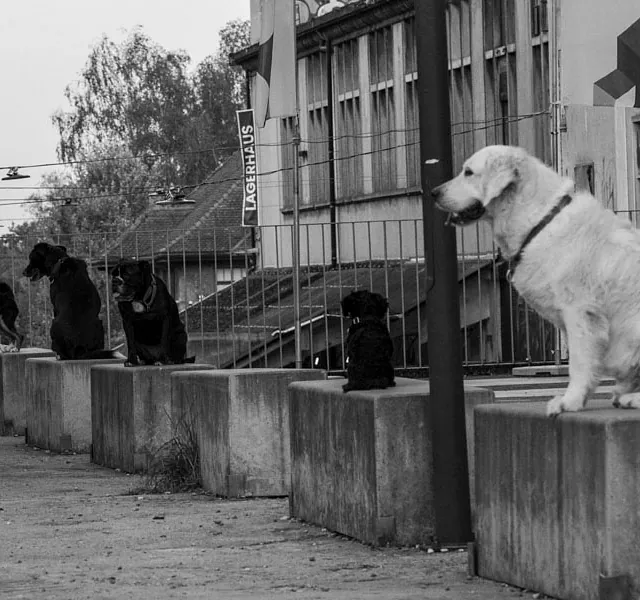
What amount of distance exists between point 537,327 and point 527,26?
652 cm

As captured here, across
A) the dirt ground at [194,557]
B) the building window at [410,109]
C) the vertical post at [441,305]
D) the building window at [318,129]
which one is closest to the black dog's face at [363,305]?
the vertical post at [441,305]

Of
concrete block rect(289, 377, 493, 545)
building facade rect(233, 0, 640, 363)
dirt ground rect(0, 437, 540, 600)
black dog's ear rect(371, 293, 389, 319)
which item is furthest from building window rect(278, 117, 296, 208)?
concrete block rect(289, 377, 493, 545)

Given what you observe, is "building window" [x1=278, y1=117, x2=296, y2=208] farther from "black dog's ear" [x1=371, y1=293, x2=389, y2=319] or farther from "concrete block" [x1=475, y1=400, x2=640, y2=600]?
"concrete block" [x1=475, y1=400, x2=640, y2=600]

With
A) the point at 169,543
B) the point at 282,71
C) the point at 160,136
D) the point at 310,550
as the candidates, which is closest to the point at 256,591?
the point at 310,550

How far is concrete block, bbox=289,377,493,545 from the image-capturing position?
10.4 metres

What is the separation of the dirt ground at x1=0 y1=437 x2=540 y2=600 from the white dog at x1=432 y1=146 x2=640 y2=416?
44.0 inches

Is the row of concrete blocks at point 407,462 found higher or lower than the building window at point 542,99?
lower

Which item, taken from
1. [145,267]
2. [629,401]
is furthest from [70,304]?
[629,401]

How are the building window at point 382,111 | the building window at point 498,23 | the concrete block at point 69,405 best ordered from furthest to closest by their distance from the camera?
the building window at point 382,111, the building window at point 498,23, the concrete block at point 69,405

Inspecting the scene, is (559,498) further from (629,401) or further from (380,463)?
(380,463)

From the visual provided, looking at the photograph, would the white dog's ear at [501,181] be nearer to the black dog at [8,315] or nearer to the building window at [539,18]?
the black dog at [8,315]

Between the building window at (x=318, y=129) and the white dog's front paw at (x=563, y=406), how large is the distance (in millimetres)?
33405

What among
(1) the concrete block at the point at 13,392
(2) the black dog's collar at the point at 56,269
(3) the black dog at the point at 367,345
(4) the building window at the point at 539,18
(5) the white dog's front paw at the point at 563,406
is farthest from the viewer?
(4) the building window at the point at 539,18

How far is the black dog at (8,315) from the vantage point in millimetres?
26484
